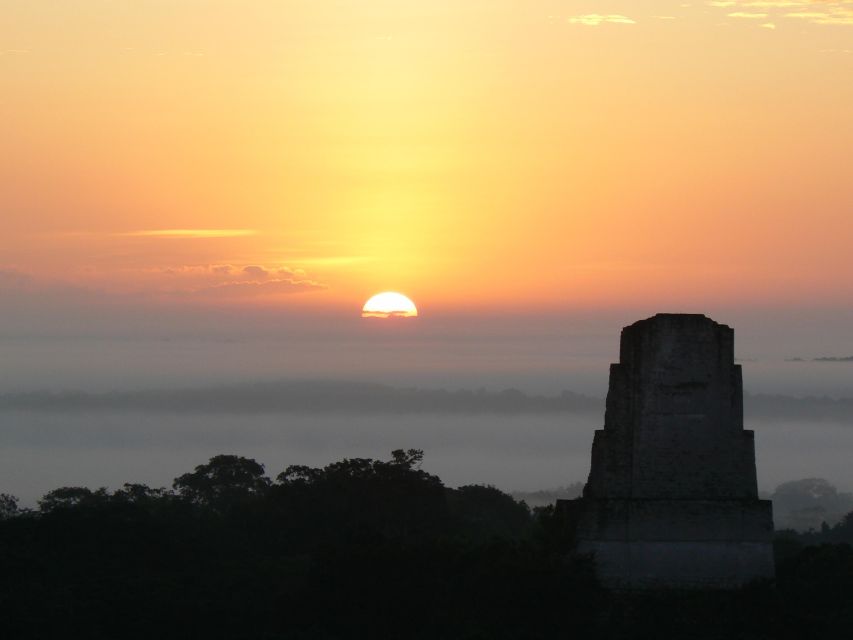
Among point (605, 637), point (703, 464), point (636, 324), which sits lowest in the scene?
point (605, 637)

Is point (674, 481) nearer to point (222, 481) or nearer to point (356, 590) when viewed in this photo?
point (356, 590)

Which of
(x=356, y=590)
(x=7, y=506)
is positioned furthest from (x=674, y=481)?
(x=7, y=506)

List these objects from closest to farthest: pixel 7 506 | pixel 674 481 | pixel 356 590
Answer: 1. pixel 674 481
2. pixel 356 590
3. pixel 7 506

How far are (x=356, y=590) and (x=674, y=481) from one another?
511 centimetres

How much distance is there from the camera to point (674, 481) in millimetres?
25031

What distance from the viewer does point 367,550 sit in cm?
2659

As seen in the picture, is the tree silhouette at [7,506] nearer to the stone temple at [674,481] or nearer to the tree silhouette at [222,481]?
the tree silhouette at [222,481]

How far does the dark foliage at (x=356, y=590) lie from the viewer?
24.5m

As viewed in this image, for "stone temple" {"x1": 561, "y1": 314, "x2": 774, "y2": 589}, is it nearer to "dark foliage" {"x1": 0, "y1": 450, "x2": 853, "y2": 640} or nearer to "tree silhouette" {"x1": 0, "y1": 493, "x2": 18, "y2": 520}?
"dark foliage" {"x1": 0, "y1": 450, "x2": 853, "y2": 640}

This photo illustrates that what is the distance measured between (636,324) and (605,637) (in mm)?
4473

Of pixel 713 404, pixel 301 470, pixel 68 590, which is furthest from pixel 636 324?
pixel 301 470

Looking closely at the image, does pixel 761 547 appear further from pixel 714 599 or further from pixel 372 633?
pixel 372 633

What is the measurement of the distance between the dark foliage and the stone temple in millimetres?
395

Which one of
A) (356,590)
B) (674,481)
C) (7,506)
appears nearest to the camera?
(674,481)
